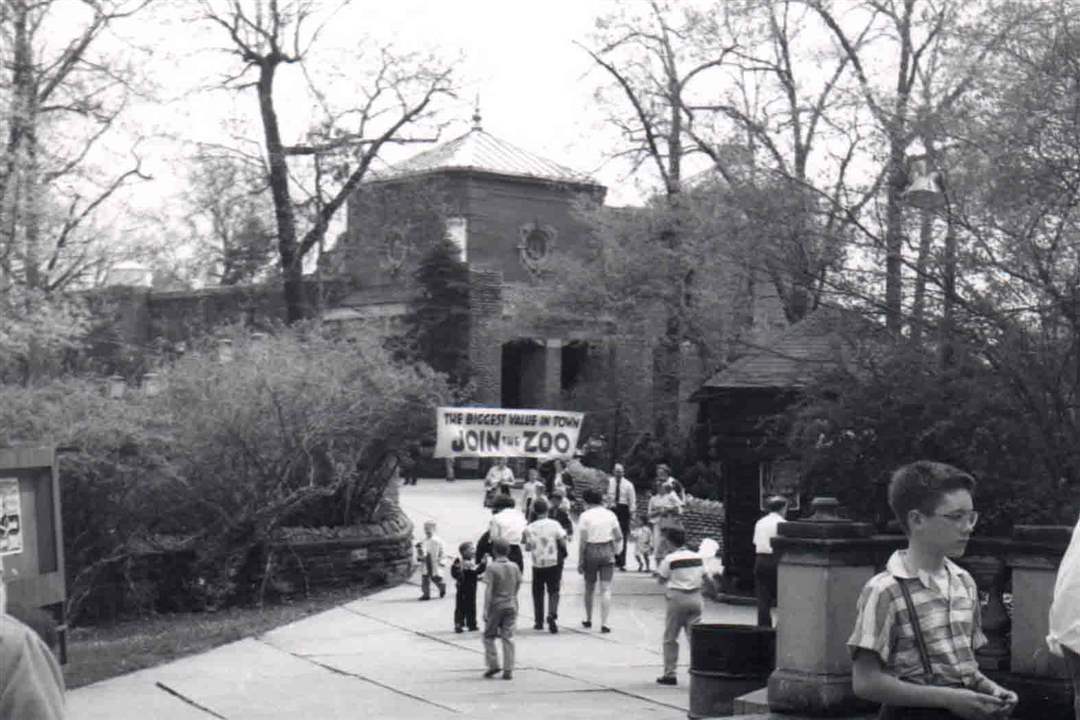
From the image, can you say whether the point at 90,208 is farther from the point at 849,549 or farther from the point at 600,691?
the point at 849,549

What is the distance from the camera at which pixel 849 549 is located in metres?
10.0

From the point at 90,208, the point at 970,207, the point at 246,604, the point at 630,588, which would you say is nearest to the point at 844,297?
the point at 970,207

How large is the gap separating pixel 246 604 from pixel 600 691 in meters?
→ 10.2

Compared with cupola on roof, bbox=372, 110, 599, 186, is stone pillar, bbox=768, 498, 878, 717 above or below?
below

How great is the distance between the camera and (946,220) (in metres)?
18.6

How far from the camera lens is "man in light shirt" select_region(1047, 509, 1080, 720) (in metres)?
4.80

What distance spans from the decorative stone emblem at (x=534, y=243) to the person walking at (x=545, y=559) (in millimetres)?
39333

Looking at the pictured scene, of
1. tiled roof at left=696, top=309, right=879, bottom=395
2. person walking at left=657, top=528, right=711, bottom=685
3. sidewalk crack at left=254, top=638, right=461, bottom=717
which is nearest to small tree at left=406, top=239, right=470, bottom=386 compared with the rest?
tiled roof at left=696, top=309, right=879, bottom=395

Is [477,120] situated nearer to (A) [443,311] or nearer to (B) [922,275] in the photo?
(A) [443,311]

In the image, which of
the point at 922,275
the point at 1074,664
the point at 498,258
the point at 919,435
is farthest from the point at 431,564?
the point at 498,258

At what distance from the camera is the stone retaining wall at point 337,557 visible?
2566 centimetres

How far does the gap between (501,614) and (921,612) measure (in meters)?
12.0

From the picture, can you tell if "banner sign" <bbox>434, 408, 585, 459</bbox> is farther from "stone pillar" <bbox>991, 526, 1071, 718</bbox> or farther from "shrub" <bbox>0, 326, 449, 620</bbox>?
"stone pillar" <bbox>991, 526, 1071, 718</bbox>

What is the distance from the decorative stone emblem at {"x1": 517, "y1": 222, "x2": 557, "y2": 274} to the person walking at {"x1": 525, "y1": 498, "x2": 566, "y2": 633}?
39.3 metres
